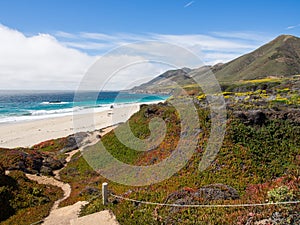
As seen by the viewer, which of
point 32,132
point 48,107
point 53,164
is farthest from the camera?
point 48,107

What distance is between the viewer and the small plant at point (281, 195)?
676 centimetres

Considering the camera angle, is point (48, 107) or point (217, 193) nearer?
point (217, 193)

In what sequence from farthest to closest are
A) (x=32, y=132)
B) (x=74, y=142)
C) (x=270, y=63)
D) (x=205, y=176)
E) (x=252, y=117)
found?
(x=270, y=63) → (x=32, y=132) → (x=74, y=142) → (x=252, y=117) → (x=205, y=176)

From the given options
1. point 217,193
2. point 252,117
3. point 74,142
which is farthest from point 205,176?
point 74,142

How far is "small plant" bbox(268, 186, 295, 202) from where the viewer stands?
6.76m

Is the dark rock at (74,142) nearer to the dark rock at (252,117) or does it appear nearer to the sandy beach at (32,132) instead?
the sandy beach at (32,132)

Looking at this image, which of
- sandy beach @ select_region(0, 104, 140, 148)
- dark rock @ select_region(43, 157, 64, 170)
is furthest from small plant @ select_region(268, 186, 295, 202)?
sandy beach @ select_region(0, 104, 140, 148)

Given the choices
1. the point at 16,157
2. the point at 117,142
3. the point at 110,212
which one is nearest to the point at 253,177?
the point at 110,212

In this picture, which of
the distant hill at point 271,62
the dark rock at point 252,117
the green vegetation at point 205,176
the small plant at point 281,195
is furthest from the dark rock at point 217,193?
the distant hill at point 271,62

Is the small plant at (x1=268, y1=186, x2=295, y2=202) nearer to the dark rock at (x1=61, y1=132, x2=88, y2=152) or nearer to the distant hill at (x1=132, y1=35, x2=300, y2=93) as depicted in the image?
the dark rock at (x1=61, y1=132, x2=88, y2=152)

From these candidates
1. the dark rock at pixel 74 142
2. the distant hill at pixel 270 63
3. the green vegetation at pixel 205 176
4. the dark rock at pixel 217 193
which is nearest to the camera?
the green vegetation at pixel 205 176

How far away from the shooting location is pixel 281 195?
6.89 meters

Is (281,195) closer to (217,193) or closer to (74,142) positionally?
(217,193)

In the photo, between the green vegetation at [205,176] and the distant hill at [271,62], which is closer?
the green vegetation at [205,176]
